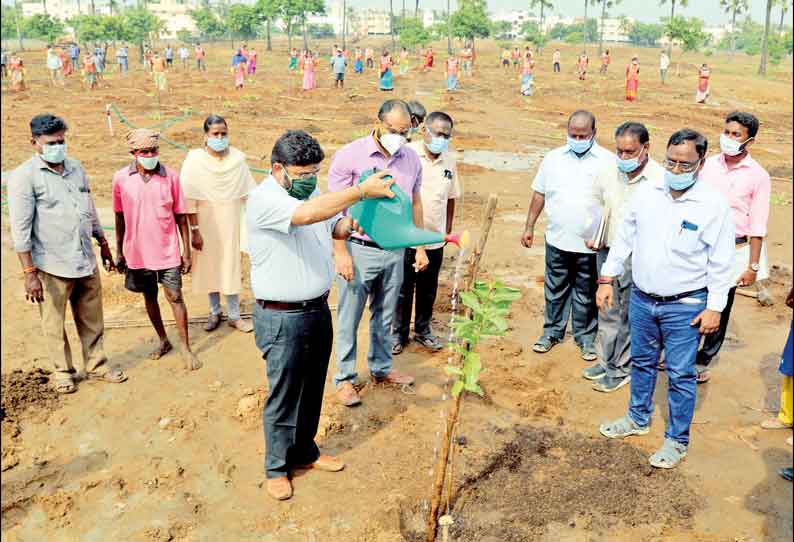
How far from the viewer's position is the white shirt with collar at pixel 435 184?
5.04 m

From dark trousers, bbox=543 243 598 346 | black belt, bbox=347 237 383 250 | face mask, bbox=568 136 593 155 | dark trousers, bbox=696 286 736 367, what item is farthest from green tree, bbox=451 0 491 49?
black belt, bbox=347 237 383 250

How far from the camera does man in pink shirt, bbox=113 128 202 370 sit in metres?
4.62

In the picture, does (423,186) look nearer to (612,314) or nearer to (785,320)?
(612,314)

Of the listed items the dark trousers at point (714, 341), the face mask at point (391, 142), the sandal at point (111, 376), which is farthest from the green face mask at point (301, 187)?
the dark trousers at point (714, 341)

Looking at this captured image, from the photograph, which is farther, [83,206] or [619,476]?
[83,206]

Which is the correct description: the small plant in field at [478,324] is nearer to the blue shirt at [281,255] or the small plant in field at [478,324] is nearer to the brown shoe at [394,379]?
the blue shirt at [281,255]

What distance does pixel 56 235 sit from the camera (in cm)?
437

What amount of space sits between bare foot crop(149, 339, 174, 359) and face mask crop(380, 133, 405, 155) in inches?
99.3

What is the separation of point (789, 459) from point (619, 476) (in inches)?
44.9

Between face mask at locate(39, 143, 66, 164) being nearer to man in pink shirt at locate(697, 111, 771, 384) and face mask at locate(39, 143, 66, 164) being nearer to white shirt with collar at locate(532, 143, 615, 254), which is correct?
white shirt with collar at locate(532, 143, 615, 254)

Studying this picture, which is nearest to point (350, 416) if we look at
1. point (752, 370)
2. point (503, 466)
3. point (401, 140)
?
point (503, 466)

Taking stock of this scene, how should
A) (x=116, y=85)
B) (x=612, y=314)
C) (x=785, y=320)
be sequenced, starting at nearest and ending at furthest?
(x=612, y=314), (x=785, y=320), (x=116, y=85)

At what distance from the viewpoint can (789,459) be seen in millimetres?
4074

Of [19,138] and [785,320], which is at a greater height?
[19,138]
